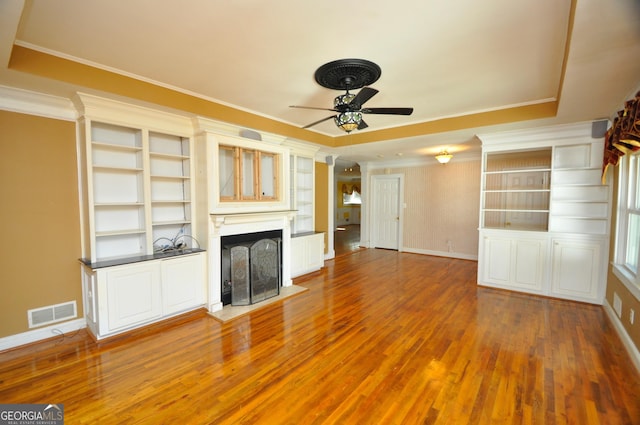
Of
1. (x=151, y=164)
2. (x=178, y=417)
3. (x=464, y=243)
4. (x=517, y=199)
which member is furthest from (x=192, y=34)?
(x=464, y=243)

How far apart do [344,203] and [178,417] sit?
40.2ft

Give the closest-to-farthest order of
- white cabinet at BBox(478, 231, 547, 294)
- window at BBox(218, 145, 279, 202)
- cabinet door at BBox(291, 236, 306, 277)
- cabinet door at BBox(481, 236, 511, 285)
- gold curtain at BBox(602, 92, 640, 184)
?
gold curtain at BBox(602, 92, 640, 184) < window at BBox(218, 145, 279, 202) < white cabinet at BBox(478, 231, 547, 294) < cabinet door at BBox(481, 236, 511, 285) < cabinet door at BBox(291, 236, 306, 277)

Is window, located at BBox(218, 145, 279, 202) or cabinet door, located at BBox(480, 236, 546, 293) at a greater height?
window, located at BBox(218, 145, 279, 202)

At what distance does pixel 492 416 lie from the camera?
1.88m

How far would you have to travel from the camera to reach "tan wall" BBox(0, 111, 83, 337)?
8.89ft

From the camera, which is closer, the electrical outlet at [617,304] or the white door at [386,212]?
the electrical outlet at [617,304]

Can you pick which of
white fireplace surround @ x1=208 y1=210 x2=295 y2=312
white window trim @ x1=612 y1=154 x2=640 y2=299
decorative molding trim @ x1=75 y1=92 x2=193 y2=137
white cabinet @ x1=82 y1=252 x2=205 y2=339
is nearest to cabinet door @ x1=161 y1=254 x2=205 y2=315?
white cabinet @ x1=82 y1=252 x2=205 y2=339

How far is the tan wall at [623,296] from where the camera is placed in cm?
255

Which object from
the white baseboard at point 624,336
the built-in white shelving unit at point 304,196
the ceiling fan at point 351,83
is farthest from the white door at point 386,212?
the ceiling fan at point 351,83

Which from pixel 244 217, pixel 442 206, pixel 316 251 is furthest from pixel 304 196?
pixel 442 206

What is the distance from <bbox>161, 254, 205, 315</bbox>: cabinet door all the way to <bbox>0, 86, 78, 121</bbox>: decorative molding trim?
1.90 m

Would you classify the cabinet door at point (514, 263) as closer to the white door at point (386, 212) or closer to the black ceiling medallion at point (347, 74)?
the white door at point (386, 212)

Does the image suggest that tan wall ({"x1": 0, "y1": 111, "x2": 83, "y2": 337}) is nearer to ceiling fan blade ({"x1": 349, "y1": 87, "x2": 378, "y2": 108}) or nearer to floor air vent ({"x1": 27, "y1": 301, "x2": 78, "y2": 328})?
floor air vent ({"x1": 27, "y1": 301, "x2": 78, "y2": 328})

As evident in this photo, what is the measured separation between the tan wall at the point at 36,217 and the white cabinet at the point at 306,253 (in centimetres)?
301
